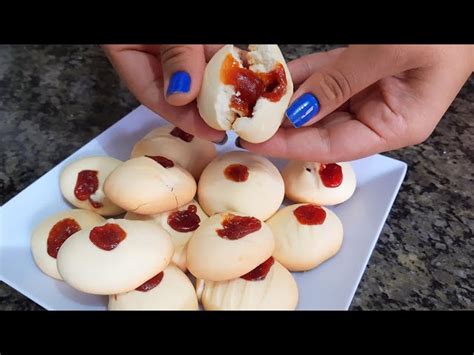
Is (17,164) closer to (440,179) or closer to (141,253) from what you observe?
(141,253)

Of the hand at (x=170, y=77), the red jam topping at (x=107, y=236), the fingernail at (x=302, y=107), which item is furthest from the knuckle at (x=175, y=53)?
the red jam topping at (x=107, y=236)

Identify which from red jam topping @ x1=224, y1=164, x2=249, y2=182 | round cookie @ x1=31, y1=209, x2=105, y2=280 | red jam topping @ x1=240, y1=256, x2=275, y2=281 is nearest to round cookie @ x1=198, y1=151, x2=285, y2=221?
red jam topping @ x1=224, y1=164, x2=249, y2=182

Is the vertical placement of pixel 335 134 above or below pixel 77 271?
above

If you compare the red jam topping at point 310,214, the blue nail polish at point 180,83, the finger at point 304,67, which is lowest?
the red jam topping at point 310,214

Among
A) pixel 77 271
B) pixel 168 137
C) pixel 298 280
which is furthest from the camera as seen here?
pixel 168 137

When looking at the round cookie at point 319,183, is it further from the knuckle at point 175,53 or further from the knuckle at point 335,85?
the knuckle at point 175,53
